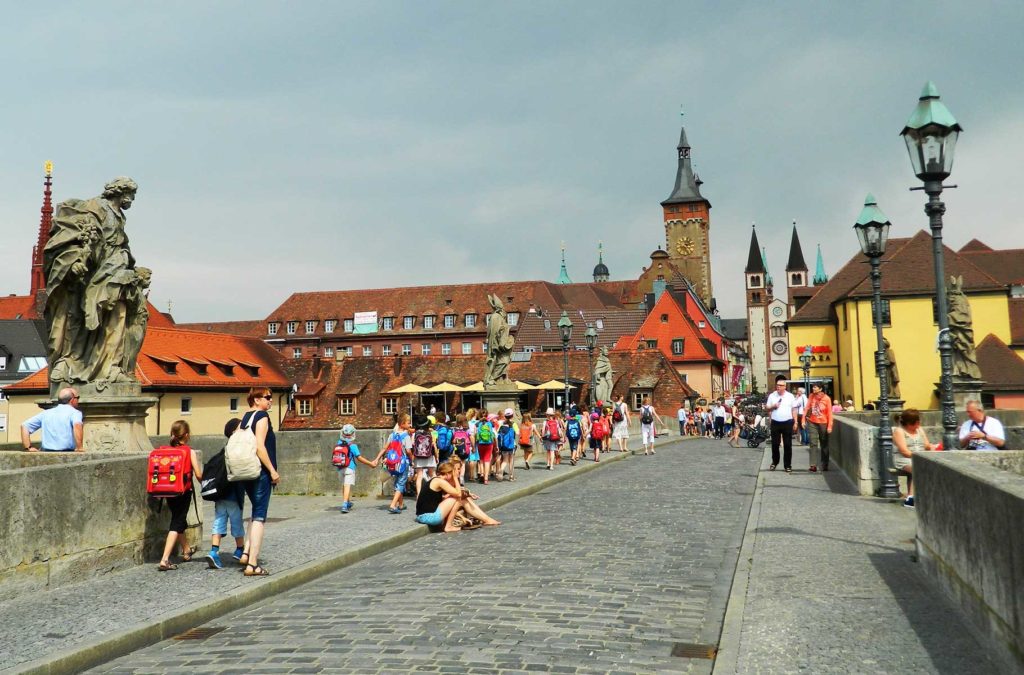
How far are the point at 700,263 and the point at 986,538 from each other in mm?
127659

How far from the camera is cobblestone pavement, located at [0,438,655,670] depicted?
5.82 m

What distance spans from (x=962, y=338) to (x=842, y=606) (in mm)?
19937

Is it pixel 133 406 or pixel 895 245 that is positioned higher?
pixel 895 245

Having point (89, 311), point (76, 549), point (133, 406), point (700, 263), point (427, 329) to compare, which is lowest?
point (76, 549)

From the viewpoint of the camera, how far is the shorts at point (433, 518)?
11.4 metres

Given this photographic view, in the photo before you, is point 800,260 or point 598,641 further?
point 800,260

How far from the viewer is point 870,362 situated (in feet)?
166

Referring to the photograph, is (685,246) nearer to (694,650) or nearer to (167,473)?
(167,473)

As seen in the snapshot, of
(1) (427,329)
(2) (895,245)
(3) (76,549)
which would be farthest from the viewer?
(1) (427,329)

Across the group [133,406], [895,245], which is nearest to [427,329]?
[895,245]

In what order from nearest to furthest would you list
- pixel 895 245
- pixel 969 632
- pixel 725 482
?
pixel 969 632, pixel 725 482, pixel 895 245

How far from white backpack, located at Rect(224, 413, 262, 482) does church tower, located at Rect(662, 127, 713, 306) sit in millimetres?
123018

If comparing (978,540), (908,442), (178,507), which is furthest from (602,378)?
(978,540)

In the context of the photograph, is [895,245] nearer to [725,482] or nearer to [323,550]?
[725,482]
